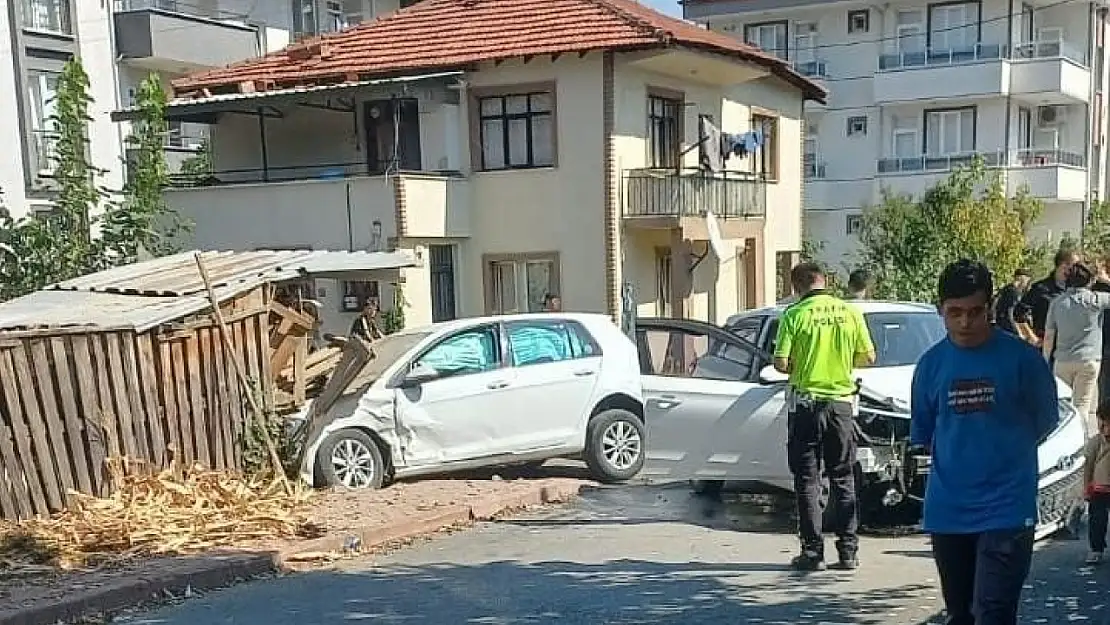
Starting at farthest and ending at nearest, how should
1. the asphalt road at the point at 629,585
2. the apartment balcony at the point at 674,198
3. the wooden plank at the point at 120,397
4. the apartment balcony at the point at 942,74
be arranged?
the apartment balcony at the point at 942,74, the apartment balcony at the point at 674,198, the wooden plank at the point at 120,397, the asphalt road at the point at 629,585

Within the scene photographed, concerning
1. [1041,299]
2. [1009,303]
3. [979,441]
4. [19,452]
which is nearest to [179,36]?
[19,452]

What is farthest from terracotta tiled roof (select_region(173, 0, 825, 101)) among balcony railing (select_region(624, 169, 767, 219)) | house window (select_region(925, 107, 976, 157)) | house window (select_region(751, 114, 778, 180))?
house window (select_region(925, 107, 976, 157))

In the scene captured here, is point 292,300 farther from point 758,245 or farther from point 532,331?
point 758,245

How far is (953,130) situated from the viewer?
3359 cm

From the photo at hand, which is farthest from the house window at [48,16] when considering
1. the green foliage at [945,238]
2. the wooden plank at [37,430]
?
the wooden plank at [37,430]

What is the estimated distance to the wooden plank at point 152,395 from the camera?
850 centimetres

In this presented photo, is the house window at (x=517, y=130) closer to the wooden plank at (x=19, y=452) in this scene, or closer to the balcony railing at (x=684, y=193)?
the balcony railing at (x=684, y=193)

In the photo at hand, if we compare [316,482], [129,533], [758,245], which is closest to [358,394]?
[316,482]

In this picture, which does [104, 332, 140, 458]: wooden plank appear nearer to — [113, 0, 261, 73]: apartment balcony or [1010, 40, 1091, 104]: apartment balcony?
[113, 0, 261, 73]: apartment balcony

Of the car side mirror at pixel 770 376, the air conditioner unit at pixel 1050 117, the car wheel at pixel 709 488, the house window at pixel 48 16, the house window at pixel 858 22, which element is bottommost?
the car wheel at pixel 709 488

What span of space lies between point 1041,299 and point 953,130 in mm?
24251

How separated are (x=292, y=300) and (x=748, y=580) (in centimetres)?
529

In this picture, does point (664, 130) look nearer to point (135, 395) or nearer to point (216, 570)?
point (135, 395)

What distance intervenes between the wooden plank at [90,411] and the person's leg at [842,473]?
521cm
